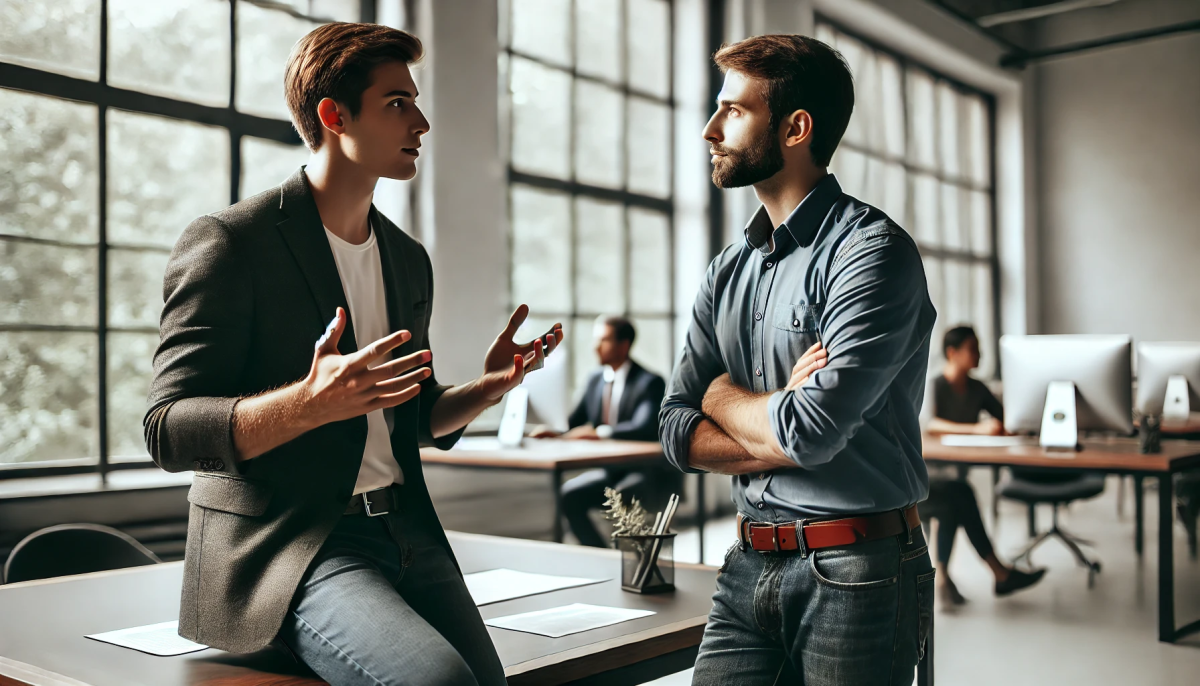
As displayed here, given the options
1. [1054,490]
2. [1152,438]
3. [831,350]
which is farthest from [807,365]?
[1054,490]

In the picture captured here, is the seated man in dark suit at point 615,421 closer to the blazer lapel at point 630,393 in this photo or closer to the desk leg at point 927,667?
the blazer lapel at point 630,393

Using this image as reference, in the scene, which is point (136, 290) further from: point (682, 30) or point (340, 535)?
point (682, 30)

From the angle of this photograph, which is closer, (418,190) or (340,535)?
(340,535)

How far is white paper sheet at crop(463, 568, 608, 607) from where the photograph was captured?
2028 mm

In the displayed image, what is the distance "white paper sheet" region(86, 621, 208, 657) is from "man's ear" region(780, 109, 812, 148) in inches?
48.9

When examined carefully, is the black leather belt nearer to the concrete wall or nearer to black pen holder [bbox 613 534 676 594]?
black pen holder [bbox 613 534 676 594]

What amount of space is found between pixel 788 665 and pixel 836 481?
31cm

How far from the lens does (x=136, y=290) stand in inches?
177

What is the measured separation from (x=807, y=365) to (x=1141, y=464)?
10.1ft

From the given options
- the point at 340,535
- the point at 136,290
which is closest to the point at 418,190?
the point at 136,290

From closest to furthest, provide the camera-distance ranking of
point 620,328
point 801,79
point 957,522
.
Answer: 1. point 801,79
2. point 957,522
3. point 620,328

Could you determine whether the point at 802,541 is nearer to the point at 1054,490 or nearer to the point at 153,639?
the point at 153,639

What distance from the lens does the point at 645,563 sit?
204 cm

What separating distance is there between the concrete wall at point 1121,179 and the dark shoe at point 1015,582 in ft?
21.9
